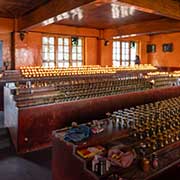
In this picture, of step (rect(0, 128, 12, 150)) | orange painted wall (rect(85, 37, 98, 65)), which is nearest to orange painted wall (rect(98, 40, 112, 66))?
orange painted wall (rect(85, 37, 98, 65))

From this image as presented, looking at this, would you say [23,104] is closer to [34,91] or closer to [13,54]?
[34,91]

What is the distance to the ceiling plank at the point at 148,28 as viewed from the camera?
7445mm

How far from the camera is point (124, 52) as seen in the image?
11.8 m

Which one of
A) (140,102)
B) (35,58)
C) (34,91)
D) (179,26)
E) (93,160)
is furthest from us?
(35,58)

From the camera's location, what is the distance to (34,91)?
431cm

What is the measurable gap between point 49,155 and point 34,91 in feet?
3.69

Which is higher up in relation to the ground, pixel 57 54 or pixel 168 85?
pixel 57 54

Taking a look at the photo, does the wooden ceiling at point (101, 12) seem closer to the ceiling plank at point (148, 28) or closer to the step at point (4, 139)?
the ceiling plank at point (148, 28)

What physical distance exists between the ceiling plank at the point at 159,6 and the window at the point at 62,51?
Answer: 5113 mm

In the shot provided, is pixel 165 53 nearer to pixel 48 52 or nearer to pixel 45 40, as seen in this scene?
pixel 48 52

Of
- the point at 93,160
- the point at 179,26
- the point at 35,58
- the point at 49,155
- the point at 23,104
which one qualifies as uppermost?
the point at 179,26

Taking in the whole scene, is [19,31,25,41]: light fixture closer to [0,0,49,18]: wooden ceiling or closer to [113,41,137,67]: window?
[0,0,49,18]: wooden ceiling

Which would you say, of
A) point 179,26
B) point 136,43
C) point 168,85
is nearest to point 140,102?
point 168,85

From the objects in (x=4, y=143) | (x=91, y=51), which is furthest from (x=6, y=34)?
(x=4, y=143)
